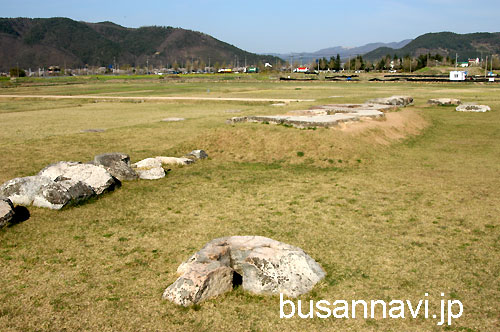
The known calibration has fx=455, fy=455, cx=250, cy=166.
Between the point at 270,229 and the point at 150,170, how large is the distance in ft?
17.7

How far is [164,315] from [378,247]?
147 inches

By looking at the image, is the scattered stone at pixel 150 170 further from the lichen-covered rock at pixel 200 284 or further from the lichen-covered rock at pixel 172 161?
the lichen-covered rock at pixel 200 284

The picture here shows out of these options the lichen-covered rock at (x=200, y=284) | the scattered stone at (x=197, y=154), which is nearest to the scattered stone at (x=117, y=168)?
the scattered stone at (x=197, y=154)

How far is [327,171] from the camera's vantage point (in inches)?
530

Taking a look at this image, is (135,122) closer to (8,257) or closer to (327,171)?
(327,171)

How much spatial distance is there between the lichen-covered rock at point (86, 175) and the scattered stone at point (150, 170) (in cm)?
129

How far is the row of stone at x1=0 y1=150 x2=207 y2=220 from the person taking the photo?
981cm

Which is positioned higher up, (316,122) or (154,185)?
(316,122)

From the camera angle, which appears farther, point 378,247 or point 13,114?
point 13,114

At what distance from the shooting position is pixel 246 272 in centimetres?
623

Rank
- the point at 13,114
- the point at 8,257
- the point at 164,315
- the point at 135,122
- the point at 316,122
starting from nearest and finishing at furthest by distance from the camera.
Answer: the point at 164,315 < the point at 8,257 < the point at 316,122 < the point at 135,122 < the point at 13,114

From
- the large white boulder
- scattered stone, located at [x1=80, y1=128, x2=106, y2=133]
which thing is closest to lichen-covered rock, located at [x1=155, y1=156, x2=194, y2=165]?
scattered stone, located at [x1=80, y1=128, x2=106, y2=133]

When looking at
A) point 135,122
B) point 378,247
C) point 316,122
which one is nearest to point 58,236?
point 378,247

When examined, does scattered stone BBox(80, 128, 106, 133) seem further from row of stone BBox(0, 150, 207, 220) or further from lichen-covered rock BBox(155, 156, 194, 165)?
row of stone BBox(0, 150, 207, 220)
